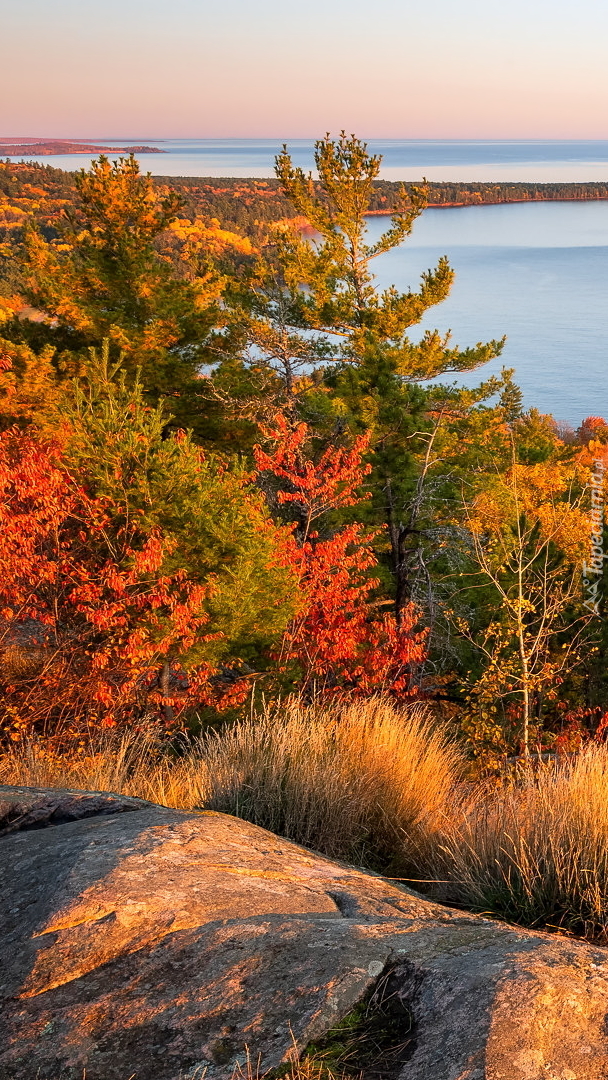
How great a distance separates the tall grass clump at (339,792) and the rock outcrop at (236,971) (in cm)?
137

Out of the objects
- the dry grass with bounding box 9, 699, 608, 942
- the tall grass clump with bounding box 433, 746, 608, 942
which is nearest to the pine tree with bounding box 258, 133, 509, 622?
the dry grass with bounding box 9, 699, 608, 942

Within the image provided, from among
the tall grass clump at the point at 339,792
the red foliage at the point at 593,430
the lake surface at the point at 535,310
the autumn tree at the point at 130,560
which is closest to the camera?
the tall grass clump at the point at 339,792

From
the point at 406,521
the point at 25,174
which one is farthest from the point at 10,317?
the point at 25,174

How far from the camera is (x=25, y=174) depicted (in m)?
111

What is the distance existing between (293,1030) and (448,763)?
177 inches

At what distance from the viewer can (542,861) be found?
12.4ft

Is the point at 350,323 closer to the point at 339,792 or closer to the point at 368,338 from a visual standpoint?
the point at 368,338

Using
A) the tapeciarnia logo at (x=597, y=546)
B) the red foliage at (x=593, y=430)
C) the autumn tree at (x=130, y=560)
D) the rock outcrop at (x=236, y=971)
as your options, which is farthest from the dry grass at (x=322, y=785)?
the red foliage at (x=593, y=430)

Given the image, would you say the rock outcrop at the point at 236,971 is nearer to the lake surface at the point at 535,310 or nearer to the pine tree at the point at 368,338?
the pine tree at the point at 368,338

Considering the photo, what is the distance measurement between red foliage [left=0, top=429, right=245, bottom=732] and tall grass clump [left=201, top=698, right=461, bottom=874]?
19.4 feet

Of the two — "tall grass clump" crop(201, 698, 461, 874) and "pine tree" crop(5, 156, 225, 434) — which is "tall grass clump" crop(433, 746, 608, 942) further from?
"pine tree" crop(5, 156, 225, 434)

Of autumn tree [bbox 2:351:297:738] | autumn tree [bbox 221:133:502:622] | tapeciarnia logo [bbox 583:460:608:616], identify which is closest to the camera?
autumn tree [bbox 2:351:297:738]

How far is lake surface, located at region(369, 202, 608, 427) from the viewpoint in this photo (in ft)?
234

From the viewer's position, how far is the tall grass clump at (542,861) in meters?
3.50
